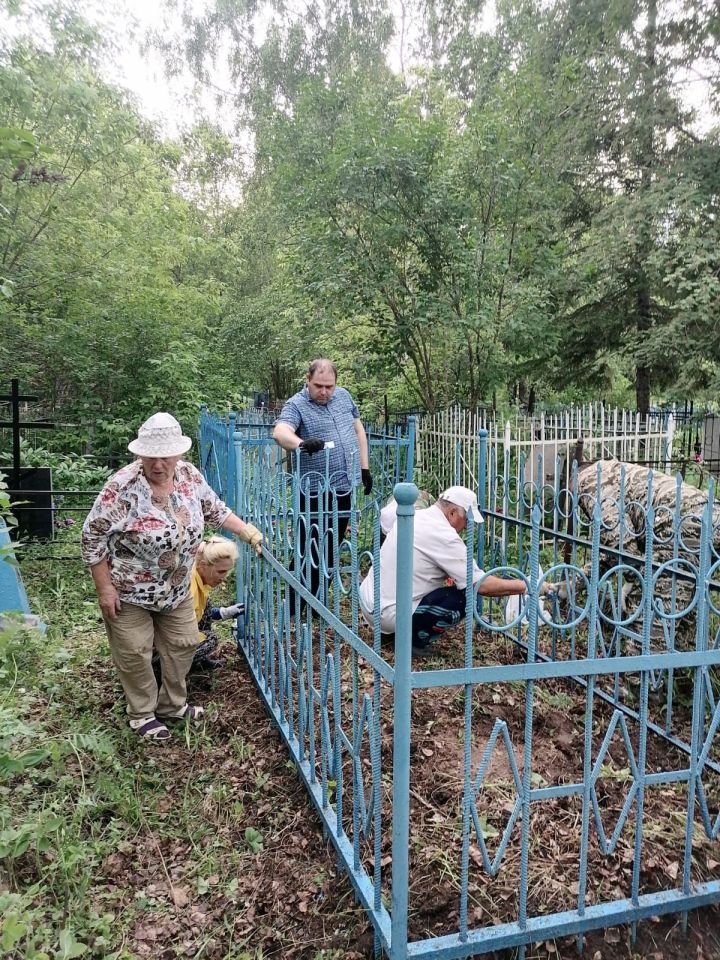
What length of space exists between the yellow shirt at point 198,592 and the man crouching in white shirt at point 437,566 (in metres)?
0.88

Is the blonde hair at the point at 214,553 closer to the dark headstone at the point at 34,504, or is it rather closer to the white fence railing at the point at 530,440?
the dark headstone at the point at 34,504

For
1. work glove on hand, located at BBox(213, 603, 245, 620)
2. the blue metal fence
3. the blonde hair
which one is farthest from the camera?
work glove on hand, located at BBox(213, 603, 245, 620)

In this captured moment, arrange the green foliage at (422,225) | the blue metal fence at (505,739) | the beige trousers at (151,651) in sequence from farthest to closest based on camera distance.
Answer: the green foliage at (422,225), the beige trousers at (151,651), the blue metal fence at (505,739)

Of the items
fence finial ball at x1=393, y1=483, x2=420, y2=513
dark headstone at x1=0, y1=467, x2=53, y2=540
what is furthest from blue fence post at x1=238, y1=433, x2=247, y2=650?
dark headstone at x1=0, y1=467, x2=53, y2=540

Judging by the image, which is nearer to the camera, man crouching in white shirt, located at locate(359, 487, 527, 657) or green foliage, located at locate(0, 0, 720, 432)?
man crouching in white shirt, located at locate(359, 487, 527, 657)

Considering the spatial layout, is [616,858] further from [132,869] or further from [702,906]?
[132,869]

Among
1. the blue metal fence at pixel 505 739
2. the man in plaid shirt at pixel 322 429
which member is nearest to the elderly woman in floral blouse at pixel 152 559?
the blue metal fence at pixel 505 739

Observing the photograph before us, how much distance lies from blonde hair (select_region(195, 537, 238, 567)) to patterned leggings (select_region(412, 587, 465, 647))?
1.00 meters

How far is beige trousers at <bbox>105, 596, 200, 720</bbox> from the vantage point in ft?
10.0

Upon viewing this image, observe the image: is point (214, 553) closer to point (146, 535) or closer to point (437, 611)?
point (146, 535)

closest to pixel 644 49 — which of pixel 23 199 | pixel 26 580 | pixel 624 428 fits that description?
pixel 624 428

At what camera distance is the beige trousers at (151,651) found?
3.05 meters

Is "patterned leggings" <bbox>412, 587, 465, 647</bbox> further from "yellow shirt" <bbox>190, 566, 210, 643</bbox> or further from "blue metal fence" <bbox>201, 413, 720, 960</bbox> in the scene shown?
"yellow shirt" <bbox>190, 566, 210, 643</bbox>

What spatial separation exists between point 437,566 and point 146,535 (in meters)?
1.32
